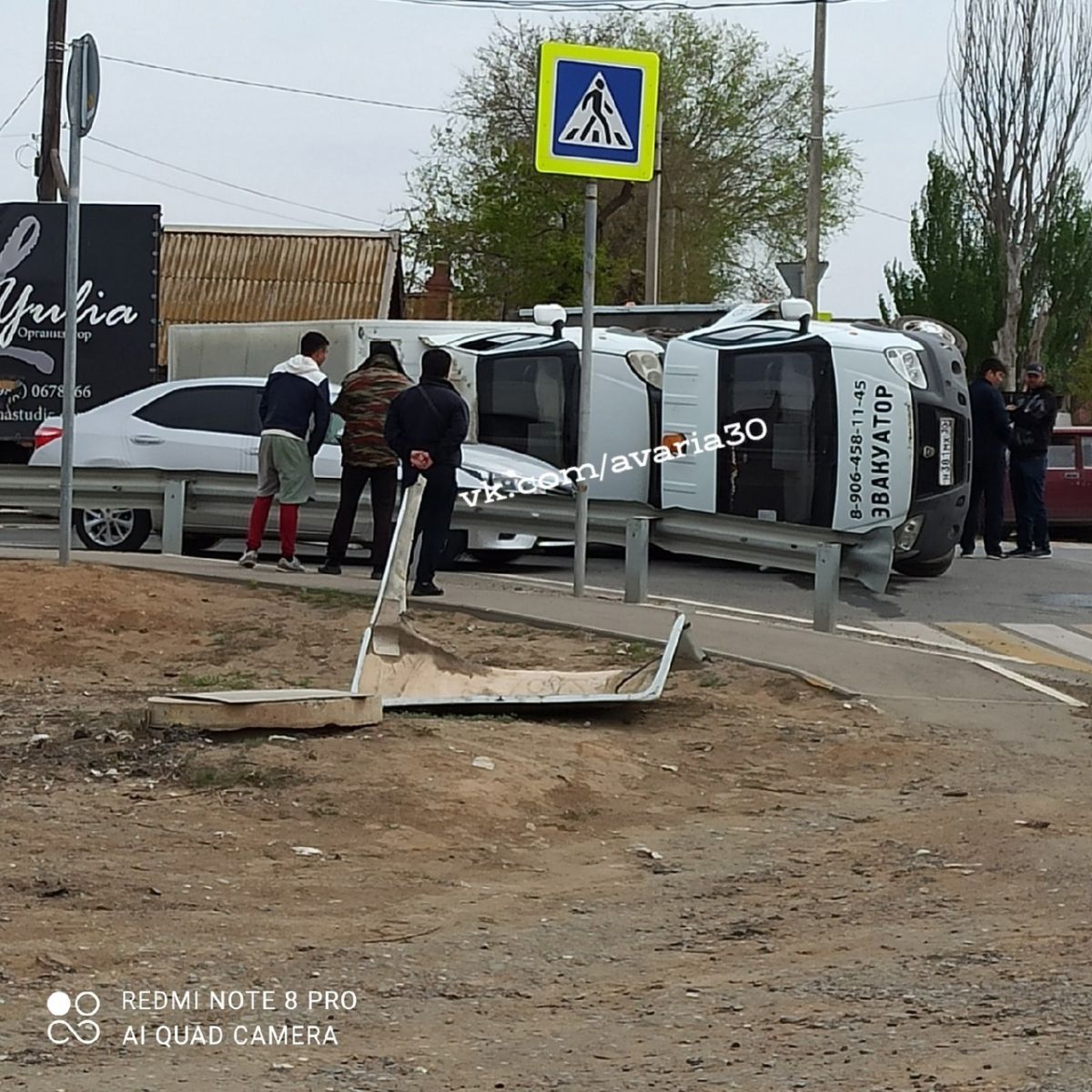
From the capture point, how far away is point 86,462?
57.2 feet

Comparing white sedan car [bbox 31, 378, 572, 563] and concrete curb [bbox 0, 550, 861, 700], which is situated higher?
white sedan car [bbox 31, 378, 572, 563]

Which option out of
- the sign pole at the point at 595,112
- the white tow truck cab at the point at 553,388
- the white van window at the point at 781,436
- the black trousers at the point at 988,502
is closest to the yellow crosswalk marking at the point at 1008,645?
the white van window at the point at 781,436

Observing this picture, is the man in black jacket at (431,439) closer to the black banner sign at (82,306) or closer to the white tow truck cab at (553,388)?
the white tow truck cab at (553,388)

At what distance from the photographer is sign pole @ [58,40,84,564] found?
11891 mm

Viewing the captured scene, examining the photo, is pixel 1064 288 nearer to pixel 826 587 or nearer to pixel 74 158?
pixel 826 587

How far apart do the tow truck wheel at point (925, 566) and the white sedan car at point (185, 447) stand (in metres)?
3.51

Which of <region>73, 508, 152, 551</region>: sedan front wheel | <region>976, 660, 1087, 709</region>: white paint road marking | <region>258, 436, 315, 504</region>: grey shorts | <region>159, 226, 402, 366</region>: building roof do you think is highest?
<region>159, 226, 402, 366</region>: building roof

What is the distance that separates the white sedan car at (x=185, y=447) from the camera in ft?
55.8

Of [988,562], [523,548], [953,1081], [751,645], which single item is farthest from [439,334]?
[953,1081]

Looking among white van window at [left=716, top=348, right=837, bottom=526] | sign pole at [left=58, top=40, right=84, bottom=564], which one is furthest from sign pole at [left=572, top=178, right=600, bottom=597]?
white van window at [left=716, top=348, right=837, bottom=526]

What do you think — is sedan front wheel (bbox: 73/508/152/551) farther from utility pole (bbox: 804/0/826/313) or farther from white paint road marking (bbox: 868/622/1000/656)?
utility pole (bbox: 804/0/826/313)

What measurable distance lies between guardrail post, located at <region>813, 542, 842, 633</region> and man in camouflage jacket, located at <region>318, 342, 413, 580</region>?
3.18 metres

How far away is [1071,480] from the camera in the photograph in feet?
92.1

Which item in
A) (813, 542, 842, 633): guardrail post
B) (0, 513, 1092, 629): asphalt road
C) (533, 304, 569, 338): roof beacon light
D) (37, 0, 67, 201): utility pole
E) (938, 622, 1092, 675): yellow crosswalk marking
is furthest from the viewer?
(37, 0, 67, 201): utility pole
